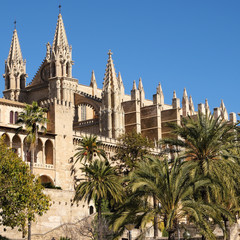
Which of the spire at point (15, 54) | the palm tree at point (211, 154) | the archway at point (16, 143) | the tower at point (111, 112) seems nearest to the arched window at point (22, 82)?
the spire at point (15, 54)

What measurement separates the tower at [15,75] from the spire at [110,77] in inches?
464

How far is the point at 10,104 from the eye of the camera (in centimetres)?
5956

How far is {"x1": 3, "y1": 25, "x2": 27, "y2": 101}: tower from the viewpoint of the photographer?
74.8m

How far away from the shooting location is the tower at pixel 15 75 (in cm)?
7475

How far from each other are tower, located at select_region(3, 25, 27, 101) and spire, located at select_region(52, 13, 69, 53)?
562 centimetres

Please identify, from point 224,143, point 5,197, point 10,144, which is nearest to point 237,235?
point 224,143

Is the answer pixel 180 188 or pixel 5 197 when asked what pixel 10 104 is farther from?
pixel 180 188

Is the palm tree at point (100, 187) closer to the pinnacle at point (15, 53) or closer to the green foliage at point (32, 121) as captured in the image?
the green foliage at point (32, 121)

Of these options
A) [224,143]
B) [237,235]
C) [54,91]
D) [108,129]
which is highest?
[54,91]

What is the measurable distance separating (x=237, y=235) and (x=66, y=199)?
17.1 m

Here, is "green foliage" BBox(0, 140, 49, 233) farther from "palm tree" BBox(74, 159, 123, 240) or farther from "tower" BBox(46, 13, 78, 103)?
"tower" BBox(46, 13, 78, 103)

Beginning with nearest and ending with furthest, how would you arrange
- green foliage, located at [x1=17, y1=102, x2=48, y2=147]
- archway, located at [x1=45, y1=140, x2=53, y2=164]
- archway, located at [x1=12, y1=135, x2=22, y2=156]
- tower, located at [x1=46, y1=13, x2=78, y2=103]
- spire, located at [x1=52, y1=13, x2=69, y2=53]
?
green foliage, located at [x1=17, y1=102, x2=48, y2=147]
archway, located at [x1=12, y1=135, x2=22, y2=156]
archway, located at [x1=45, y1=140, x2=53, y2=164]
tower, located at [x1=46, y1=13, x2=78, y2=103]
spire, located at [x1=52, y1=13, x2=69, y2=53]

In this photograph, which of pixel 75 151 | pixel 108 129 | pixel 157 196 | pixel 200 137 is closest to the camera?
pixel 157 196

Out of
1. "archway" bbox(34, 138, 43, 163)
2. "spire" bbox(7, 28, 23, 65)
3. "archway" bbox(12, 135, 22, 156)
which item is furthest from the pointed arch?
"archway" bbox(12, 135, 22, 156)
